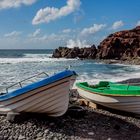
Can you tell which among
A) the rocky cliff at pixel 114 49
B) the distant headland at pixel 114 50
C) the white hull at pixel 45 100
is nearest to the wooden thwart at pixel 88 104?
the white hull at pixel 45 100

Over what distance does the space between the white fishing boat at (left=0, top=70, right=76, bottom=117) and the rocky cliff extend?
59948 mm

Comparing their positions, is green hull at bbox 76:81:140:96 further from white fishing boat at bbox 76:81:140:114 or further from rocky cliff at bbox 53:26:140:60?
rocky cliff at bbox 53:26:140:60

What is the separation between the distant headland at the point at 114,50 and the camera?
74812 millimetres

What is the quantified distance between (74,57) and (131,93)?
7134 cm

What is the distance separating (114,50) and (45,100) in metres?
66.4

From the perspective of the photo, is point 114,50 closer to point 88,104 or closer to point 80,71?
point 80,71

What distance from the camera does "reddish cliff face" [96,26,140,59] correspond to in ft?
247

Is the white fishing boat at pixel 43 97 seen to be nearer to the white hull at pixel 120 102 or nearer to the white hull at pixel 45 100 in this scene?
the white hull at pixel 45 100

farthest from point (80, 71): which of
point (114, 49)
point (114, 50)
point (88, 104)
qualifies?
point (114, 49)

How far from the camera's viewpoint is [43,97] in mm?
12109

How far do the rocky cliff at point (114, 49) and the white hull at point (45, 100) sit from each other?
197ft

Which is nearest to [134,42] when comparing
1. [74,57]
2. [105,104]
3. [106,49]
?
[106,49]

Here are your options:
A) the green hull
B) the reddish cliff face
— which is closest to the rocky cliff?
Result: the reddish cliff face

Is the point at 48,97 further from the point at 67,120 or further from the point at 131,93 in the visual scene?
the point at 131,93
